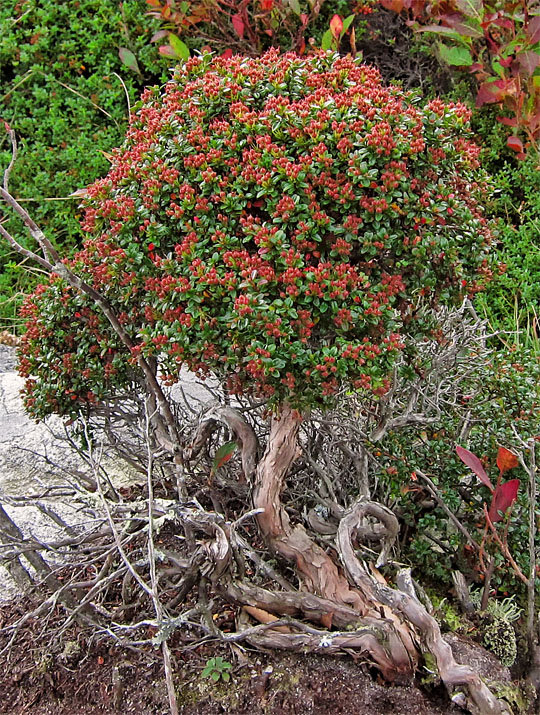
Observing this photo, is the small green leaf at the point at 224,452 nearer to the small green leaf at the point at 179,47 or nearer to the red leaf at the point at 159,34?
the small green leaf at the point at 179,47

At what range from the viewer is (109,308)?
7.61 feet

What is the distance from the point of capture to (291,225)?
1.99m

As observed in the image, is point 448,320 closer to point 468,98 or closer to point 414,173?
point 414,173

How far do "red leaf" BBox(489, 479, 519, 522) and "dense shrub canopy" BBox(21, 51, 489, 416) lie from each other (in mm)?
559

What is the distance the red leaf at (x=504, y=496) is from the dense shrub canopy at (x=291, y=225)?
1.83ft

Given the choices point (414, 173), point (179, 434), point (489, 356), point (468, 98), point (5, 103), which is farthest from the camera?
point (5, 103)

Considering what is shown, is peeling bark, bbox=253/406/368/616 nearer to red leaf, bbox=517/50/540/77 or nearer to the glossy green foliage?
red leaf, bbox=517/50/540/77

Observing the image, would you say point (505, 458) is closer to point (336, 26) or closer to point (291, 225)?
Result: point (291, 225)

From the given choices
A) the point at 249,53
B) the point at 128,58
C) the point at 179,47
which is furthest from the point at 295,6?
the point at 128,58

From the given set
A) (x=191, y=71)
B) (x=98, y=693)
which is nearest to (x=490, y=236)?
(x=191, y=71)

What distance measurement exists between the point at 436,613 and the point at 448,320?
109cm

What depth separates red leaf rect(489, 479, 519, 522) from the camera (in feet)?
7.19

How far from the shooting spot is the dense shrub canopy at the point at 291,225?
192 cm

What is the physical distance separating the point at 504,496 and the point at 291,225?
109 cm
